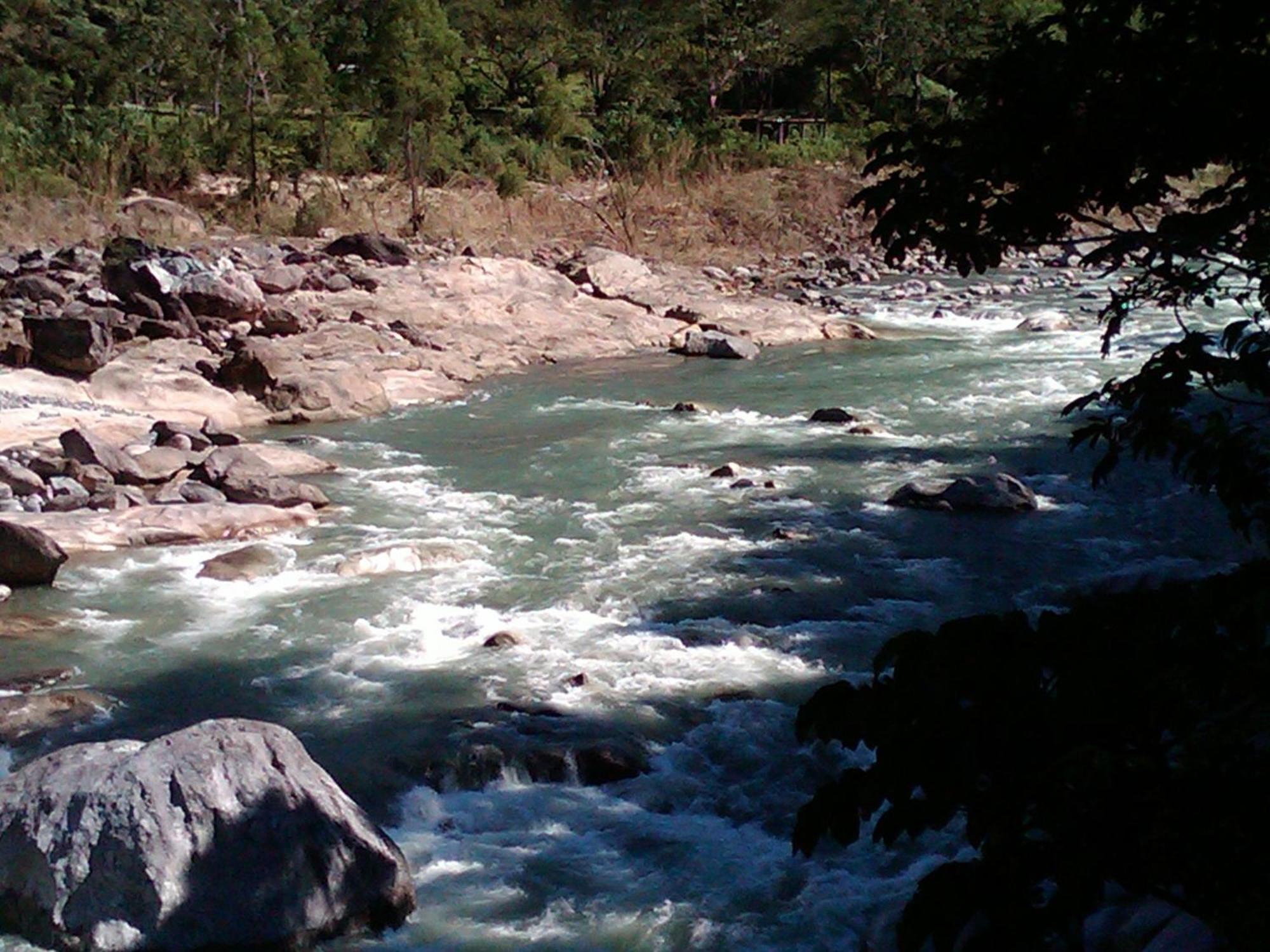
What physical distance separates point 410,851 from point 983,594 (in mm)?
4080

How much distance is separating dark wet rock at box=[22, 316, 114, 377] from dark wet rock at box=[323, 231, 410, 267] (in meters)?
5.94

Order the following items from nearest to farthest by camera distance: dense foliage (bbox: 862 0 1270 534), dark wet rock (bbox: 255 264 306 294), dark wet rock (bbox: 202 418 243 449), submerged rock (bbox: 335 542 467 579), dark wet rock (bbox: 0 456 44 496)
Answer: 1. dense foliage (bbox: 862 0 1270 534)
2. submerged rock (bbox: 335 542 467 579)
3. dark wet rock (bbox: 0 456 44 496)
4. dark wet rock (bbox: 202 418 243 449)
5. dark wet rock (bbox: 255 264 306 294)

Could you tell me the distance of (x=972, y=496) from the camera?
971cm

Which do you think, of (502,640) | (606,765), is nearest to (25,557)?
(502,640)

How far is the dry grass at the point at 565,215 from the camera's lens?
1833cm

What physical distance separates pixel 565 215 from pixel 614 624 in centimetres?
1690

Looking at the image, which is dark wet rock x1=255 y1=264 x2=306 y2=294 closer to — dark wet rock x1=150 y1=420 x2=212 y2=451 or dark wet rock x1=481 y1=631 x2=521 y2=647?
dark wet rock x1=150 y1=420 x2=212 y2=451

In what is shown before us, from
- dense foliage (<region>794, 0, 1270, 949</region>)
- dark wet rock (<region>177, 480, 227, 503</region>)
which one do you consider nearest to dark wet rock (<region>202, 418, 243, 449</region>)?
dark wet rock (<region>177, 480, 227, 503</region>)

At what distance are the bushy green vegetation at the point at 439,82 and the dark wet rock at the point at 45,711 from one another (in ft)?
28.4

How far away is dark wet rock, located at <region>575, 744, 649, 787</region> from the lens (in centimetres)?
554

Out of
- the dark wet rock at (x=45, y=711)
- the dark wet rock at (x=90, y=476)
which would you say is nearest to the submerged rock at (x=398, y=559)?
the dark wet rock at (x=45, y=711)

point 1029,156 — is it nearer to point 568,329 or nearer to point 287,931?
point 287,931

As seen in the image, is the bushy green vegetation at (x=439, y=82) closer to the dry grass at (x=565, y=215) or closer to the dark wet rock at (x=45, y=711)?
the dry grass at (x=565, y=215)

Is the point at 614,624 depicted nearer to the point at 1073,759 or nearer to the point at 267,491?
the point at 267,491
